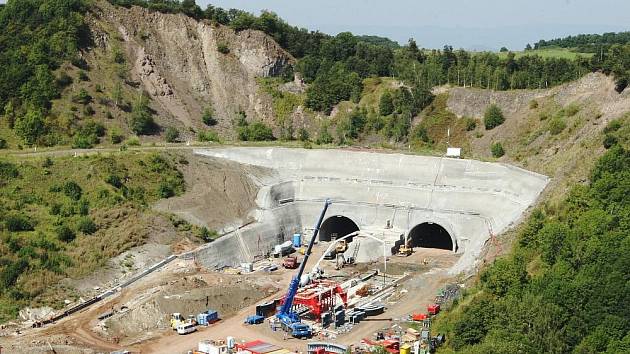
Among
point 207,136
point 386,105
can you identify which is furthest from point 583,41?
point 207,136

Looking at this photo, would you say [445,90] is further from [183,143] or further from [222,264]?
[222,264]

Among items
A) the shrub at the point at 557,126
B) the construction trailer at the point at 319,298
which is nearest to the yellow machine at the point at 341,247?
the construction trailer at the point at 319,298

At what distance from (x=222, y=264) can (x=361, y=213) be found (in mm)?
16782

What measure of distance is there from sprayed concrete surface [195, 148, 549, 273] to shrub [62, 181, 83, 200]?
1209 centimetres

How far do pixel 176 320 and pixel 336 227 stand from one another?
31.3 metres

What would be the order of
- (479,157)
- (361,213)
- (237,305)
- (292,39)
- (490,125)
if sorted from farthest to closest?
(292,39)
(490,125)
(479,157)
(361,213)
(237,305)

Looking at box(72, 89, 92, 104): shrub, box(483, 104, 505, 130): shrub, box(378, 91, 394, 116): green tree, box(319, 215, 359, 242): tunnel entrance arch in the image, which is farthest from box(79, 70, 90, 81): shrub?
box(483, 104, 505, 130): shrub

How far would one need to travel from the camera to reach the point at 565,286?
157 feet

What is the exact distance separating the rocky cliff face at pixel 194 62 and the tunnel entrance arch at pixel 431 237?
3746 centimetres

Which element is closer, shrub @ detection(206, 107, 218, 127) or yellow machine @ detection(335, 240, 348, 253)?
yellow machine @ detection(335, 240, 348, 253)

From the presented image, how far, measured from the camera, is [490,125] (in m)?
98.8

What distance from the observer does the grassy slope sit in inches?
2464

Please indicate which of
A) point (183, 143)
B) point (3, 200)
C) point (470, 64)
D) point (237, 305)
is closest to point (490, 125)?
point (470, 64)

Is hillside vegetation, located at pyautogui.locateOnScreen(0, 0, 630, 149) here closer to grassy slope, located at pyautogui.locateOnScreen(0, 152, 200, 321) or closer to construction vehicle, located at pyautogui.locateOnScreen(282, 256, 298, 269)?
grassy slope, located at pyautogui.locateOnScreen(0, 152, 200, 321)
